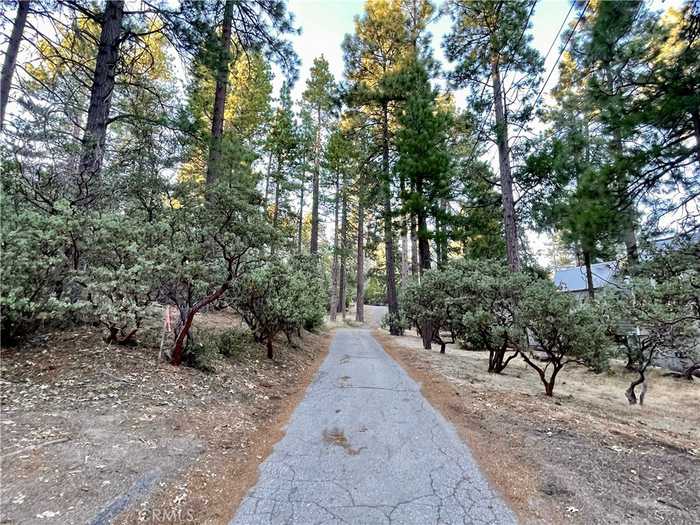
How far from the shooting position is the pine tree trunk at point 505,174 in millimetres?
9344

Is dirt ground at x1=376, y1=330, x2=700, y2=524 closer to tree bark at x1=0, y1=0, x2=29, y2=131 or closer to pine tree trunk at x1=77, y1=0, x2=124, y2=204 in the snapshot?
pine tree trunk at x1=77, y1=0, x2=124, y2=204

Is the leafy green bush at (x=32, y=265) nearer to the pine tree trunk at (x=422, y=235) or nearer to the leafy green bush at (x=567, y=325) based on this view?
the leafy green bush at (x=567, y=325)

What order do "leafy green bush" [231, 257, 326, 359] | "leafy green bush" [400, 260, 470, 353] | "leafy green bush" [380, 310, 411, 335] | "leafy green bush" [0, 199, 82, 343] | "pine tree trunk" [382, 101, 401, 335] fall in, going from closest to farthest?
1. "leafy green bush" [0, 199, 82, 343]
2. "leafy green bush" [231, 257, 326, 359]
3. "leafy green bush" [400, 260, 470, 353]
4. "pine tree trunk" [382, 101, 401, 335]
5. "leafy green bush" [380, 310, 411, 335]

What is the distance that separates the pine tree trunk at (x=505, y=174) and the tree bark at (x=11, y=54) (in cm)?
998

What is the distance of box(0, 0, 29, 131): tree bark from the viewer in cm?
512

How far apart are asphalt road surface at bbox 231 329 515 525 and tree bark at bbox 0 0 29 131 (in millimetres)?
6256

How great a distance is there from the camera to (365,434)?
394 cm

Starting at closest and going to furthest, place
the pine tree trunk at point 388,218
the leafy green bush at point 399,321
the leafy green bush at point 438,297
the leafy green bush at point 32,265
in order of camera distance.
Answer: the leafy green bush at point 32,265, the leafy green bush at point 438,297, the pine tree trunk at point 388,218, the leafy green bush at point 399,321

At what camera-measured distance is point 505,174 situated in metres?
9.70

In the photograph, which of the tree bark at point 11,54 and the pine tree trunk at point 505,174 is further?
the pine tree trunk at point 505,174

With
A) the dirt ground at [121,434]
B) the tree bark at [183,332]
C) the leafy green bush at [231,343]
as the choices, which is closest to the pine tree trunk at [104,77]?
the tree bark at [183,332]

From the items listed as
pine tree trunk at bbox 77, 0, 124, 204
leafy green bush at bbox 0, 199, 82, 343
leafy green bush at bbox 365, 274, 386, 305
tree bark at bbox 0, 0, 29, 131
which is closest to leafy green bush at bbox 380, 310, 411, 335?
pine tree trunk at bbox 77, 0, 124, 204

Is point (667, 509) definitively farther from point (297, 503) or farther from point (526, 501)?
point (297, 503)

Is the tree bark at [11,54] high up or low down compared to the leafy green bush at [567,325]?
up
